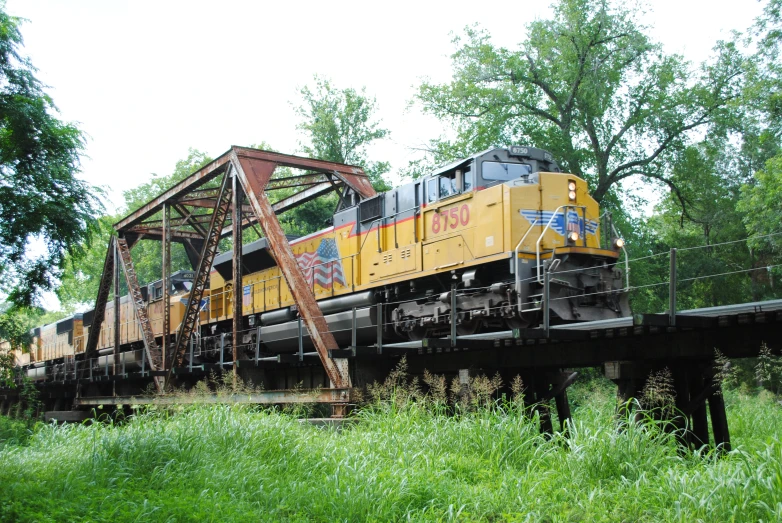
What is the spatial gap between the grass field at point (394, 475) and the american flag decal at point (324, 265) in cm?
598

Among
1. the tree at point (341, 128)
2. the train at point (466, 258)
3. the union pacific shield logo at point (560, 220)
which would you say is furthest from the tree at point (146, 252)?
the union pacific shield logo at point (560, 220)

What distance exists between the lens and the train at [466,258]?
38.6 feet

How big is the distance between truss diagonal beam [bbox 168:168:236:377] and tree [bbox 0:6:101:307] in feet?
13.3

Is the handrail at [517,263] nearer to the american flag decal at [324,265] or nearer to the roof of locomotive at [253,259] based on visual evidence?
the american flag decal at [324,265]

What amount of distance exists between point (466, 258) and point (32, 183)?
704cm

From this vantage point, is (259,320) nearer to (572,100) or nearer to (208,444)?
(208,444)

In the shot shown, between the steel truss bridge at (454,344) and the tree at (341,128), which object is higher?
the tree at (341,128)

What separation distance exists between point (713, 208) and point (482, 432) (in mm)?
28723

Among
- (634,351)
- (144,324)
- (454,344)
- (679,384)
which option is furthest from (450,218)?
(144,324)

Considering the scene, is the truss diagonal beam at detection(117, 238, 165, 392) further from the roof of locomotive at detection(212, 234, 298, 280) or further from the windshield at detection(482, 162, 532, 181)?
the windshield at detection(482, 162, 532, 181)

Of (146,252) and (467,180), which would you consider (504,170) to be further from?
(146,252)

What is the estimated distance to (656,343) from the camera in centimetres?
898

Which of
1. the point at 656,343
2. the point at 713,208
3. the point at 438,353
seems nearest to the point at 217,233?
the point at 438,353

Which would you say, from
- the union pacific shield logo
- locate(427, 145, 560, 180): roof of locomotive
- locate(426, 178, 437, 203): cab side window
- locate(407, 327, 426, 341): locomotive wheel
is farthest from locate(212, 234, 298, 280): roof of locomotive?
the union pacific shield logo
